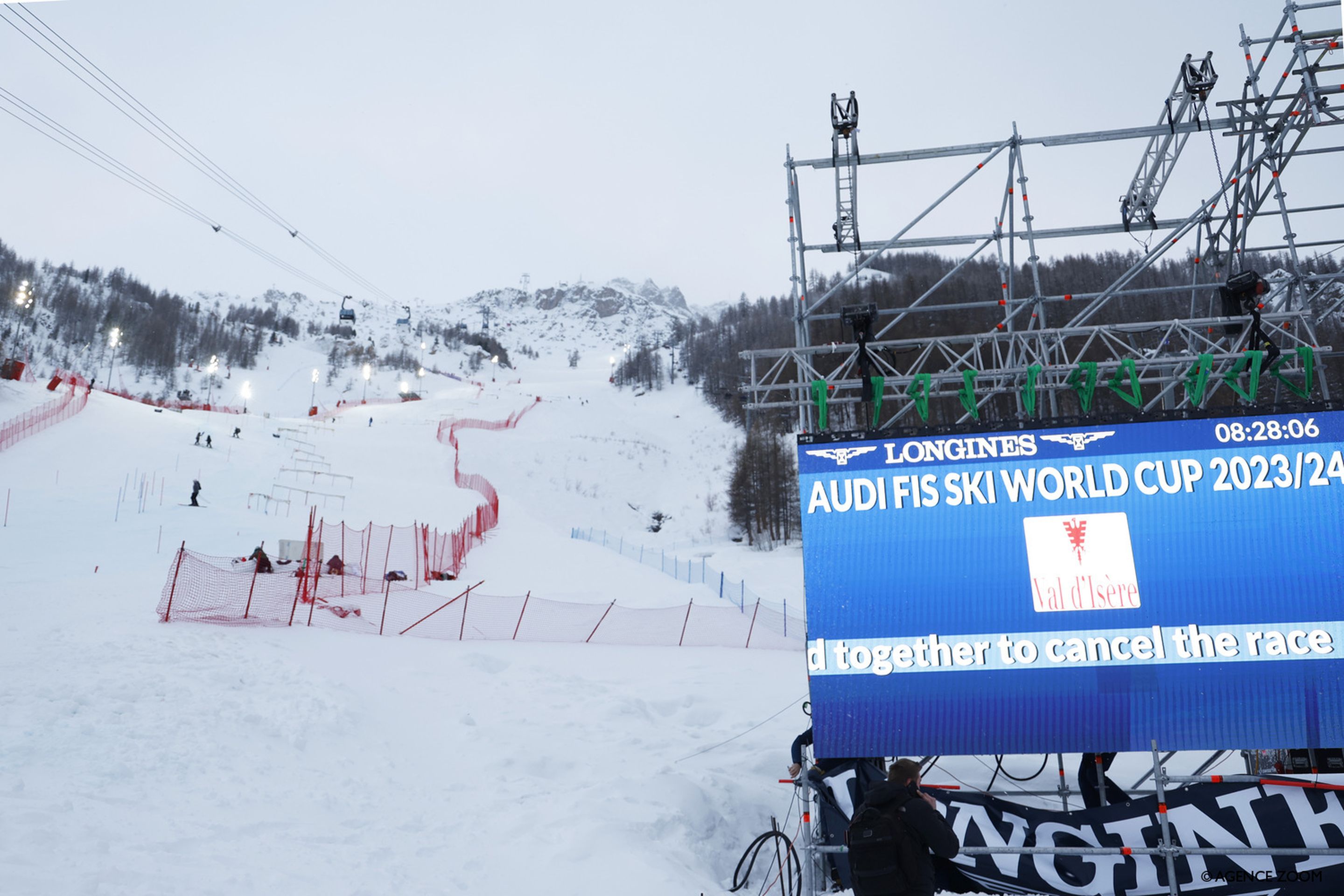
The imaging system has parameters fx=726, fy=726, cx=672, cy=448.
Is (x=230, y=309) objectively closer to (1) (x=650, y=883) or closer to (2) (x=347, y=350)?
(2) (x=347, y=350)

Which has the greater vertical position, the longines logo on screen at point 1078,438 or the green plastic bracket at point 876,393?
the green plastic bracket at point 876,393

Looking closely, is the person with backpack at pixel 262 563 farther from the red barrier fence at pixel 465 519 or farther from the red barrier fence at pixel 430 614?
the red barrier fence at pixel 465 519

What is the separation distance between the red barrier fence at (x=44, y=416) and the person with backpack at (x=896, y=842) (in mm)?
39615

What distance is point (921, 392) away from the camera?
10.1 meters

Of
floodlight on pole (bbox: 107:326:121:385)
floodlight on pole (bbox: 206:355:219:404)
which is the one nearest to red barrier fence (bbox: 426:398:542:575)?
floodlight on pole (bbox: 206:355:219:404)

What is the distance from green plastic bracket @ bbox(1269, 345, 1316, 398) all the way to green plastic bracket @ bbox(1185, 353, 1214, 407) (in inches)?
25.9

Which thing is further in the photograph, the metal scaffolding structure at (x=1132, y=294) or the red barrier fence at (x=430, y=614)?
the red barrier fence at (x=430, y=614)

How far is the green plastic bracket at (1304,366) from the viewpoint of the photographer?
8.78 m

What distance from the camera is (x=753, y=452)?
5584cm

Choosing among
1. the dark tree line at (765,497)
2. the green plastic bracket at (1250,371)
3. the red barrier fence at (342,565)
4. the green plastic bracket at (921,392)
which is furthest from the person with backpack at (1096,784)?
the dark tree line at (765,497)

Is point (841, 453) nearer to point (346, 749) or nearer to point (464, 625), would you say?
point (346, 749)

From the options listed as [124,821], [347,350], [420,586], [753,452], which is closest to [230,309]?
[347,350]

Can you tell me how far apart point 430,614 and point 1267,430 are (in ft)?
52.3

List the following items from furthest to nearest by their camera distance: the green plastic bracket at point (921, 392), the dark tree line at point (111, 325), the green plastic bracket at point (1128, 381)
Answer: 1. the dark tree line at point (111, 325)
2. the green plastic bracket at point (921, 392)
3. the green plastic bracket at point (1128, 381)
